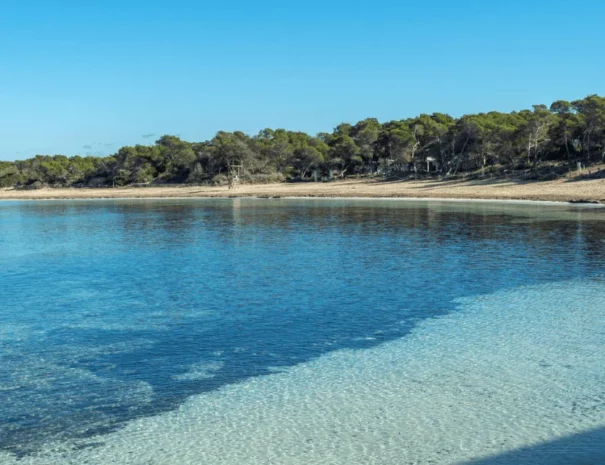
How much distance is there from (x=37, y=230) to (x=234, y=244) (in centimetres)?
1867

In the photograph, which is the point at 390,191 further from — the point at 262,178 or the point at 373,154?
the point at 262,178

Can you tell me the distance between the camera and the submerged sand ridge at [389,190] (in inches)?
2205

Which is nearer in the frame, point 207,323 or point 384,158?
point 207,323

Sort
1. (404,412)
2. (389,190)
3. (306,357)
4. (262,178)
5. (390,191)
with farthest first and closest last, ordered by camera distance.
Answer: (262,178) → (389,190) → (390,191) → (306,357) → (404,412)

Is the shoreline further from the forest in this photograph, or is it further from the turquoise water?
the turquoise water

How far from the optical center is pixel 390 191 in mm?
70938

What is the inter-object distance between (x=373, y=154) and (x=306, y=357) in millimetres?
80288

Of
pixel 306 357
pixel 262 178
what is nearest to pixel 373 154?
pixel 262 178

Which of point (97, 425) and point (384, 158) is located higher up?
point (384, 158)

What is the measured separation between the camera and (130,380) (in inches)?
431

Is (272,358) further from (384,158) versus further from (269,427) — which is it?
(384,158)

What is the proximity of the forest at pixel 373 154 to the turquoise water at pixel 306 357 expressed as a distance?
4538cm

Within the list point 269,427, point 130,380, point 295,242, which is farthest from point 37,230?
point 269,427

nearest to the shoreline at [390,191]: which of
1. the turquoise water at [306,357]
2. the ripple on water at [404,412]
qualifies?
the turquoise water at [306,357]
